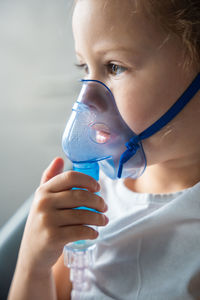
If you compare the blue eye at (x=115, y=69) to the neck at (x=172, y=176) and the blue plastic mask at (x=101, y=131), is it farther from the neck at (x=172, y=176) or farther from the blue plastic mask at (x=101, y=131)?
the neck at (x=172, y=176)

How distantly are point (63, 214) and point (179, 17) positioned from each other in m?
0.48

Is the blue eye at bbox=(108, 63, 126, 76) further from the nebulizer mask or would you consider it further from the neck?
the neck

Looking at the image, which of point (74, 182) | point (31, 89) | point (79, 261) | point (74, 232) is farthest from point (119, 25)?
point (31, 89)

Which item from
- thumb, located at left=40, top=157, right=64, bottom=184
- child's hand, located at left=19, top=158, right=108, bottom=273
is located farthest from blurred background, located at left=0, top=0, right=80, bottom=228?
child's hand, located at left=19, top=158, right=108, bottom=273

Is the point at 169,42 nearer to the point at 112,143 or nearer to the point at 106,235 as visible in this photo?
the point at 112,143

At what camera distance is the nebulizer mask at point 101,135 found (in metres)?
0.77

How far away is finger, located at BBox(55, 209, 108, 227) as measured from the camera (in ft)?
2.35

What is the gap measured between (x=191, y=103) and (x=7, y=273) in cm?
71

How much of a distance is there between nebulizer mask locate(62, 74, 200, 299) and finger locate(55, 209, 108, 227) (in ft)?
0.31

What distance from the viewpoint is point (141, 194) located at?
2.94 ft

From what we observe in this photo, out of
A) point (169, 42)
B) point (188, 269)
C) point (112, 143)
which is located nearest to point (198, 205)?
point (188, 269)

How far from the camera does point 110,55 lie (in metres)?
0.72

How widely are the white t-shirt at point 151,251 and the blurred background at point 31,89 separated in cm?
104

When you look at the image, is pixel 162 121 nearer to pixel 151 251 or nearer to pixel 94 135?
pixel 94 135
